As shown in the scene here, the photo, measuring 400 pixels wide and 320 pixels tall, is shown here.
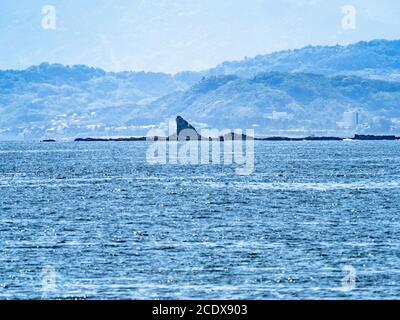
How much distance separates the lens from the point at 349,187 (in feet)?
316

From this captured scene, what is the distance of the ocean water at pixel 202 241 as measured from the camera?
121 feet

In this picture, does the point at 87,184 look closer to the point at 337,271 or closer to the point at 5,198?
the point at 5,198

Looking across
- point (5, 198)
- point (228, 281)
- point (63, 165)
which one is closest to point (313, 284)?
point (228, 281)

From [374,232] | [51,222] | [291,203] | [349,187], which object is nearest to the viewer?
[374,232]

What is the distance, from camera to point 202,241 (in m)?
51.7

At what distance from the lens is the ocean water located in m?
37.0

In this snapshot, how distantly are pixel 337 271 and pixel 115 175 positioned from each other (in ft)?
295

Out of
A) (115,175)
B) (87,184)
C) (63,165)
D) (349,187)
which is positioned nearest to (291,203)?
(349,187)

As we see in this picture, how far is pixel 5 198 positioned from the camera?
289 feet

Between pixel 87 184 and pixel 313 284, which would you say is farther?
pixel 87 184

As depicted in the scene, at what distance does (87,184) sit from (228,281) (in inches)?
2816
